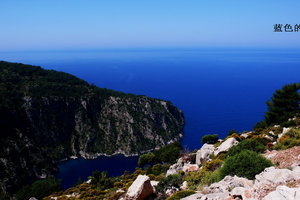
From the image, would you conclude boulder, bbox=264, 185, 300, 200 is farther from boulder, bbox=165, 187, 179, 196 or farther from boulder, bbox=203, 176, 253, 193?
boulder, bbox=165, 187, 179, 196

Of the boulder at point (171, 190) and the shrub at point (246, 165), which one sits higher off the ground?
the shrub at point (246, 165)

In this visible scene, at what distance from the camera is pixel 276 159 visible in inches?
773

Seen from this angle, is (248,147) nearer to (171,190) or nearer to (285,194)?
(171,190)

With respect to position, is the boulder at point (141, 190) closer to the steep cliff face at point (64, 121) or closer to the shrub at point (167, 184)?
the shrub at point (167, 184)

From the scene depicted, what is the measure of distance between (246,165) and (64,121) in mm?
122976

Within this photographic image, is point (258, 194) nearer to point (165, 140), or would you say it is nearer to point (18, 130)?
point (18, 130)

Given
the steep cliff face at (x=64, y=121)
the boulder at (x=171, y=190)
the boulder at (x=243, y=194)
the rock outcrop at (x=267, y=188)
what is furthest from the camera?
the steep cliff face at (x=64, y=121)

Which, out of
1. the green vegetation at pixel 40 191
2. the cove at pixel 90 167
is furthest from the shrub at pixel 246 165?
the cove at pixel 90 167

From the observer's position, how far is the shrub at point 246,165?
17172mm

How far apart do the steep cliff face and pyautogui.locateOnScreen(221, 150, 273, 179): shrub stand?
94.1 m

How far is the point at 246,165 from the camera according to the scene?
17688mm

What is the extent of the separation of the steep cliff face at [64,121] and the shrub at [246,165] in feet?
309

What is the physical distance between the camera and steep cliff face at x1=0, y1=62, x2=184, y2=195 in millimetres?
100500

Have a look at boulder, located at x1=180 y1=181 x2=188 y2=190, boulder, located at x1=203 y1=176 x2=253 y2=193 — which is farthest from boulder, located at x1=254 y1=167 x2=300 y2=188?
boulder, located at x1=180 y1=181 x2=188 y2=190
